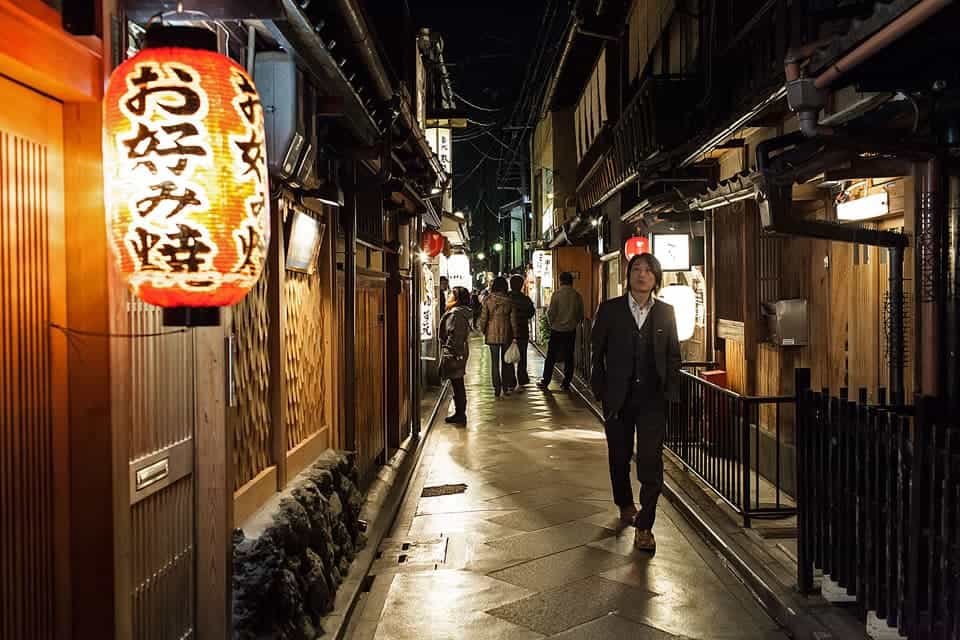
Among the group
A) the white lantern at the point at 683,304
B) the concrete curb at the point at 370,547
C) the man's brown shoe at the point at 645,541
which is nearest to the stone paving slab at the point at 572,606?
the man's brown shoe at the point at 645,541

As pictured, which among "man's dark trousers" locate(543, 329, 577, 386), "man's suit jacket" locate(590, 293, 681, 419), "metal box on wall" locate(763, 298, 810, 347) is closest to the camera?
"man's suit jacket" locate(590, 293, 681, 419)

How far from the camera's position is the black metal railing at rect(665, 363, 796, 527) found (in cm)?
972

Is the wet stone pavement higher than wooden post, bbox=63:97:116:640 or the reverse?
the reverse

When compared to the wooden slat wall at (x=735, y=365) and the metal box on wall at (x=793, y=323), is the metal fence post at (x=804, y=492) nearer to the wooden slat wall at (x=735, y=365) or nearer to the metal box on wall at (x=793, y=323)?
the metal box on wall at (x=793, y=323)

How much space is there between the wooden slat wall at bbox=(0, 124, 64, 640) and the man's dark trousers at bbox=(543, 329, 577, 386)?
20.8m

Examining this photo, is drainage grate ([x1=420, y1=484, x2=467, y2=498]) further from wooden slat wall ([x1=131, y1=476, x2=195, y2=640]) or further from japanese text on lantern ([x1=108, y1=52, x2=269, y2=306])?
japanese text on lantern ([x1=108, y1=52, x2=269, y2=306])

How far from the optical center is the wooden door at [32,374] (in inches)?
142

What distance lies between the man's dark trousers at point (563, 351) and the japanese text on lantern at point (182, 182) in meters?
20.4

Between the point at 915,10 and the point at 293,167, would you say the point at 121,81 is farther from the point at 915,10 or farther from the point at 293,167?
the point at 915,10

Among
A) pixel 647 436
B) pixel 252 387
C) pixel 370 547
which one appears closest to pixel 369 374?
pixel 370 547

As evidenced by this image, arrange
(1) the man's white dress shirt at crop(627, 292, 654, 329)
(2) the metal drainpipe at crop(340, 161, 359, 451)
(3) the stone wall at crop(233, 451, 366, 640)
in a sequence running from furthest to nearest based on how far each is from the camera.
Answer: (2) the metal drainpipe at crop(340, 161, 359, 451) < (1) the man's white dress shirt at crop(627, 292, 654, 329) < (3) the stone wall at crop(233, 451, 366, 640)

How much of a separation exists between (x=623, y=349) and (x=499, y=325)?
1322 cm

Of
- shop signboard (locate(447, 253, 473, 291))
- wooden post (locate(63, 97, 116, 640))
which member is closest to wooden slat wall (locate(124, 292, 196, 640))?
wooden post (locate(63, 97, 116, 640))

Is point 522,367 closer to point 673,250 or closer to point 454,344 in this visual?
point 454,344
